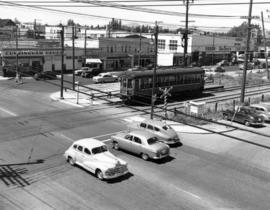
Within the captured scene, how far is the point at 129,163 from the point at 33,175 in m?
5.41

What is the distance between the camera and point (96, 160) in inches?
703

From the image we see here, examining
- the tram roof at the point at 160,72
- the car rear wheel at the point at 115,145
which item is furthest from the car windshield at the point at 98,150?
the tram roof at the point at 160,72

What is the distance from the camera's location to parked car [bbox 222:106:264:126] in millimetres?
29953

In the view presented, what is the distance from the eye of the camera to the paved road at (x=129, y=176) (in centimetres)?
1521

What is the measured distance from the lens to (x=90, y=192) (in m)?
15.9

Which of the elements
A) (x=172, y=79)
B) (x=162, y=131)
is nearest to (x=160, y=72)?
(x=172, y=79)

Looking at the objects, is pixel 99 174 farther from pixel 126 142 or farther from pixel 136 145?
pixel 126 142

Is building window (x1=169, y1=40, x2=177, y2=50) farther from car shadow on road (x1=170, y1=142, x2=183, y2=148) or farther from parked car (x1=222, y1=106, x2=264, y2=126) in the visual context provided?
car shadow on road (x1=170, y1=142, x2=183, y2=148)

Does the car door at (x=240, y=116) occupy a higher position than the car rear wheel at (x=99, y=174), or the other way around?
the car door at (x=240, y=116)

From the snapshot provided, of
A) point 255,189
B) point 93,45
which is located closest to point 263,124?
point 255,189

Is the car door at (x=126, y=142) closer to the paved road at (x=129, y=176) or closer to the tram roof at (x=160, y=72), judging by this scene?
the paved road at (x=129, y=176)

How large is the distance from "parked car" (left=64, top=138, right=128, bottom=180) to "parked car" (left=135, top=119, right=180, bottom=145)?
5601 millimetres

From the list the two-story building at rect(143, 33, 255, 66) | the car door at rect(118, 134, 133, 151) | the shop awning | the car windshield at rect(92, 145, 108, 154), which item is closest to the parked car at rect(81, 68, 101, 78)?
the shop awning

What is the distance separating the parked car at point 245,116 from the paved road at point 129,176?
9.96ft
